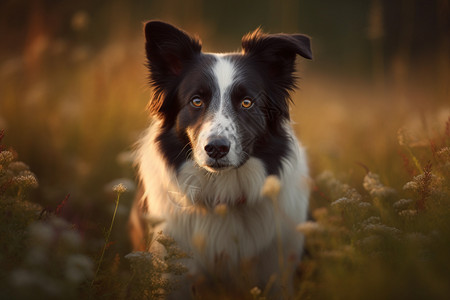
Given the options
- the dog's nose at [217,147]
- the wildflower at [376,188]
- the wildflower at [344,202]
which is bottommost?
the wildflower at [344,202]

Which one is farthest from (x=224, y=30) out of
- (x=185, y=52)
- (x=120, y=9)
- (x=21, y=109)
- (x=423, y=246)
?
(x=423, y=246)

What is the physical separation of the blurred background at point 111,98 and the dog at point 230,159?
1.37ft

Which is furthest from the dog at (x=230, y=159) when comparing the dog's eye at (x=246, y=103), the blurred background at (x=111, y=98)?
the blurred background at (x=111, y=98)

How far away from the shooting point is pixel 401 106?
19.7ft

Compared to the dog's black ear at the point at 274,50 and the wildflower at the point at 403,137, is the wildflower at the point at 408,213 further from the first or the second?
the dog's black ear at the point at 274,50

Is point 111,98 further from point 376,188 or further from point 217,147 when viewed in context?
point 376,188

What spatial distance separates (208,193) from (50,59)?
4431mm

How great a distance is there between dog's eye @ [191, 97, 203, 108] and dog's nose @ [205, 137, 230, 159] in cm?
60

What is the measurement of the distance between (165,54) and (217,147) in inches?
51.7

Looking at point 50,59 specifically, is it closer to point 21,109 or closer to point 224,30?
point 21,109

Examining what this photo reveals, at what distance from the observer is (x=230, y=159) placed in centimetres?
300

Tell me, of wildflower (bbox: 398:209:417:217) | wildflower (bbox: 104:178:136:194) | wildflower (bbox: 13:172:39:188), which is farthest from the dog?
wildflower (bbox: 13:172:39:188)

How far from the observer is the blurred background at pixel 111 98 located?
4.59 m

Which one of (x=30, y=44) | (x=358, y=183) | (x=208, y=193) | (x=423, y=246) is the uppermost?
(x=30, y=44)
